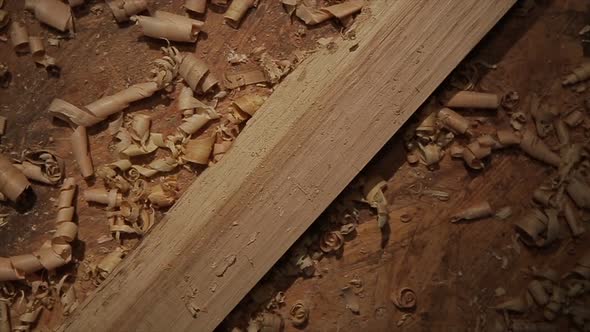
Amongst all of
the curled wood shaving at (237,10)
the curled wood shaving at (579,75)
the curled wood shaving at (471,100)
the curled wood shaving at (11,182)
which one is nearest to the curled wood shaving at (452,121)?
the curled wood shaving at (471,100)

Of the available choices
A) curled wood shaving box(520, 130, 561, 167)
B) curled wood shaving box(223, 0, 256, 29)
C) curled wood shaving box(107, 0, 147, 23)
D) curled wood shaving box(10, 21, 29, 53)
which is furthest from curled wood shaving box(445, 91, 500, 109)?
curled wood shaving box(10, 21, 29, 53)

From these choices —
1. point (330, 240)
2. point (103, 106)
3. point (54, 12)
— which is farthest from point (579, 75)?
point (54, 12)

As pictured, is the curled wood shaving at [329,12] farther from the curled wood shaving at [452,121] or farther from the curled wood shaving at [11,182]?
the curled wood shaving at [11,182]

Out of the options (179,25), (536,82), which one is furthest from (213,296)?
(536,82)

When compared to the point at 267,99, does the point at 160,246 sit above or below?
below

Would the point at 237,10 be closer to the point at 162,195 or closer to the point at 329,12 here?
the point at 329,12

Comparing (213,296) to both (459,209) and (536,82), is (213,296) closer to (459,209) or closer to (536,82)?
(459,209)
